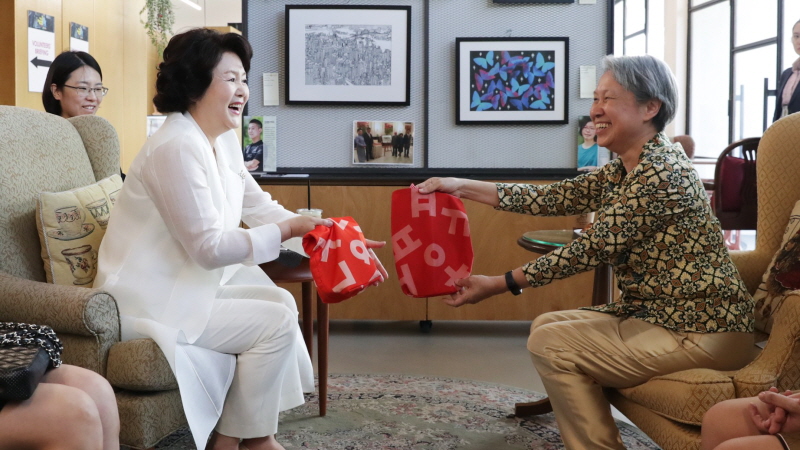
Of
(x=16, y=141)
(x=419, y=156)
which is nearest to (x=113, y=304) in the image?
A: (x=16, y=141)

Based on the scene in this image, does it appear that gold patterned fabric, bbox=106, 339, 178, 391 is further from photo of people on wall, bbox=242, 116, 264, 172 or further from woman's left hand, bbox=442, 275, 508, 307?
photo of people on wall, bbox=242, 116, 264, 172

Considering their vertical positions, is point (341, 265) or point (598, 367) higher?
point (341, 265)

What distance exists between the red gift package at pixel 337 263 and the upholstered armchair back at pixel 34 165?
85cm

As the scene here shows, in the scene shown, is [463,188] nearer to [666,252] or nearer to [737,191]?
[666,252]

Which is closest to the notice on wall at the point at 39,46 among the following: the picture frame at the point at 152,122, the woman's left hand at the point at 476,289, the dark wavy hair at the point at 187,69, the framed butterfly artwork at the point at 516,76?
the picture frame at the point at 152,122

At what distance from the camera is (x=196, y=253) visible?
2064mm

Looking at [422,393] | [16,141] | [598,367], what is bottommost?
[422,393]

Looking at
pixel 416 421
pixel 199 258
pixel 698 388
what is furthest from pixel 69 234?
pixel 698 388

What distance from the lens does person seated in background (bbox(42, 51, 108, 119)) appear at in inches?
136

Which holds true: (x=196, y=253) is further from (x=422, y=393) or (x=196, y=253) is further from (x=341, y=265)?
(x=422, y=393)

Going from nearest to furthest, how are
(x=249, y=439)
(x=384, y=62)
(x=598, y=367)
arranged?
(x=598, y=367) < (x=249, y=439) < (x=384, y=62)

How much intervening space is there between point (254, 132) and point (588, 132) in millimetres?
1791

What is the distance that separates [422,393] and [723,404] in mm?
1586

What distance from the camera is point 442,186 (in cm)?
235
